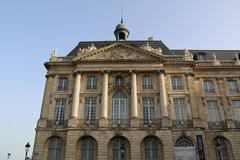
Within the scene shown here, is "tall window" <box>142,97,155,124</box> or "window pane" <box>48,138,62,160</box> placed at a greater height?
"tall window" <box>142,97,155,124</box>

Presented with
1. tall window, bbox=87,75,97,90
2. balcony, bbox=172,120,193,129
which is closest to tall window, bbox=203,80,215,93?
balcony, bbox=172,120,193,129

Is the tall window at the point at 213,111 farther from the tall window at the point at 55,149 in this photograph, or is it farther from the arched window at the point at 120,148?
the tall window at the point at 55,149

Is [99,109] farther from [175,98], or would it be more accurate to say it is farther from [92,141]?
[175,98]

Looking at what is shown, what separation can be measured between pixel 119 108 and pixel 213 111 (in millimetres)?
10819

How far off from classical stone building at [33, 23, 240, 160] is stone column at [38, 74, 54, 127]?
0.34 ft

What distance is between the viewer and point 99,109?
29.2m

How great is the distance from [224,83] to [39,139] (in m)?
22.2

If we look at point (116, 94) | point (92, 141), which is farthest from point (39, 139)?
point (116, 94)

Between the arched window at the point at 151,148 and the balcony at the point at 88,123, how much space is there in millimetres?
5456

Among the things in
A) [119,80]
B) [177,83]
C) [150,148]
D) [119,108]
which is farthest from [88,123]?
[177,83]

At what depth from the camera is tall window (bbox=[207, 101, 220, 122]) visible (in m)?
30.0

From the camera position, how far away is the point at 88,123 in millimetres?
28312

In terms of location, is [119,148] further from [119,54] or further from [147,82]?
[119,54]

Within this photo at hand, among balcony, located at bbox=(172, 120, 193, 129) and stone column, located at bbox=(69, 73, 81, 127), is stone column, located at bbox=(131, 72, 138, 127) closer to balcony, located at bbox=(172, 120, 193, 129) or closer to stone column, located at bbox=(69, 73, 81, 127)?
balcony, located at bbox=(172, 120, 193, 129)
